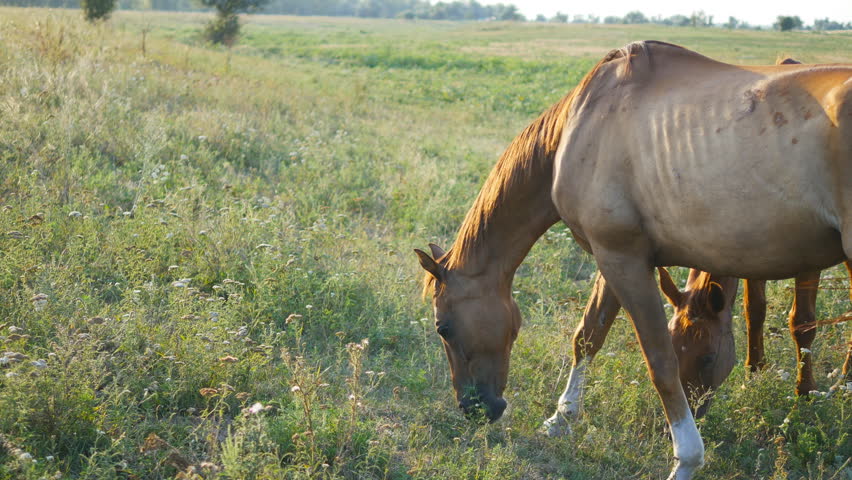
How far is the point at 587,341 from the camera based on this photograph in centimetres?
387

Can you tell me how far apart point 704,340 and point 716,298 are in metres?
0.25

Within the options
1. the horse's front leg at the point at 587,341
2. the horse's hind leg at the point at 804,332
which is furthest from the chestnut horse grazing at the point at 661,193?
the horse's hind leg at the point at 804,332

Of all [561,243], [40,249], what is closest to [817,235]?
[561,243]

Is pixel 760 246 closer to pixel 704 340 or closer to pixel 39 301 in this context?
pixel 704 340

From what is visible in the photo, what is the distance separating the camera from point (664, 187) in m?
2.74

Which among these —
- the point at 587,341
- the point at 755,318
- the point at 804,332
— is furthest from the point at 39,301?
the point at 804,332

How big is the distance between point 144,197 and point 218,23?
68.7ft

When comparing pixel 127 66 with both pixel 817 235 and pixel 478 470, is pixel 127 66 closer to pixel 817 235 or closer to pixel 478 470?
pixel 478 470

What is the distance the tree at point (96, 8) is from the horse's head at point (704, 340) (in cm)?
1603

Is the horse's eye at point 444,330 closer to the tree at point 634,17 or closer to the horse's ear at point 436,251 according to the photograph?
the horse's ear at point 436,251

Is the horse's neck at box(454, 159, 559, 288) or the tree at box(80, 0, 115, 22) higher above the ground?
the tree at box(80, 0, 115, 22)

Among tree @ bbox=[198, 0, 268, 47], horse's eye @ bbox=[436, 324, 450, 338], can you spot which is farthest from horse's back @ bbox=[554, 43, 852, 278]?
tree @ bbox=[198, 0, 268, 47]

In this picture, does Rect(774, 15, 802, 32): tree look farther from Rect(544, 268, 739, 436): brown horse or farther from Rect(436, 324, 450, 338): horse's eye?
Rect(436, 324, 450, 338): horse's eye

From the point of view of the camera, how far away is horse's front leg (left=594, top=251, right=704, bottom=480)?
2.98 meters
